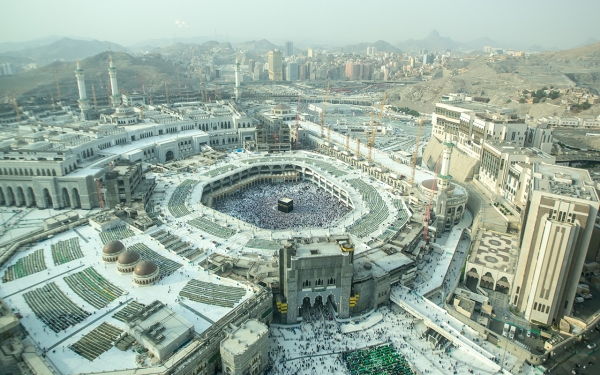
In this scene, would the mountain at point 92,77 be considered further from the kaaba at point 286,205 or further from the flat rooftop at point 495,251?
the flat rooftop at point 495,251

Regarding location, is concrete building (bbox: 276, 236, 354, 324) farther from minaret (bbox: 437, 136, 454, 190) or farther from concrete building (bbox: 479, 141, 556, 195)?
concrete building (bbox: 479, 141, 556, 195)

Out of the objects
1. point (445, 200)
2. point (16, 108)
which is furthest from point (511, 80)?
point (16, 108)

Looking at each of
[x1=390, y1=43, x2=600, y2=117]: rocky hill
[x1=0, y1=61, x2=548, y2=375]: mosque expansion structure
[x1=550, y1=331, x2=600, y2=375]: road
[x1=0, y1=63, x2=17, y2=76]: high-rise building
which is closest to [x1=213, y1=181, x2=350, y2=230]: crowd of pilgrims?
[x1=0, y1=61, x2=548, y2=375]: mosque expansion structure

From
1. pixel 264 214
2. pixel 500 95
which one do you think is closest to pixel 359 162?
pixel 264 214

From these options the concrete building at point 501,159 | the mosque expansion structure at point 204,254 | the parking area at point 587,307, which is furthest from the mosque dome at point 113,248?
the concrete building at point 501,159

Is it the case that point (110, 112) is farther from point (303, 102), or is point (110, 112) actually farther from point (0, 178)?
point (303, 102)

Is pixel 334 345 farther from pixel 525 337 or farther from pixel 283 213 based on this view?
pixel 283 213
